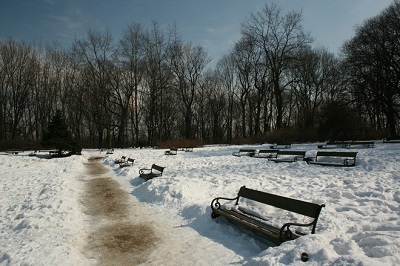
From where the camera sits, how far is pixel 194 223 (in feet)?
22.1

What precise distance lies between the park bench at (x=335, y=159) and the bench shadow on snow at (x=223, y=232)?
7626 mm

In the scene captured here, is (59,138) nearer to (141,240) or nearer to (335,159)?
(335,159)

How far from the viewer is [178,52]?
45.2 metres

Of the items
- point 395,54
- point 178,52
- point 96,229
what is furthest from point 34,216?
point 178,52

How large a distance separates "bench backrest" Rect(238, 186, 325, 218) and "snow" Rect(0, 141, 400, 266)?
37 cm

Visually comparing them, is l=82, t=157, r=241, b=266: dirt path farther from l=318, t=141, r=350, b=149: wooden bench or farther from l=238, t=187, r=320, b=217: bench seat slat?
l=318, t=141, r=350, b=149: wooden bench

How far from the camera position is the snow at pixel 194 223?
4.36 m

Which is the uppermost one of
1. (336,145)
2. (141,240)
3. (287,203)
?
(336,145)

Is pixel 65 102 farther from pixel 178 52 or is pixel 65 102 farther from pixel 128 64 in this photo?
pixel 178 52

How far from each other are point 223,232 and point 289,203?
4.87 feet

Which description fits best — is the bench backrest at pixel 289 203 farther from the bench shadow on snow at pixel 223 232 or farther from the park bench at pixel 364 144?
the park bench at pixel 364 144

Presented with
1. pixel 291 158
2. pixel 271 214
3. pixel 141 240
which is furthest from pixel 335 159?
pixel 141 240

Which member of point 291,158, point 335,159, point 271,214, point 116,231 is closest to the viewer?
point 116,231

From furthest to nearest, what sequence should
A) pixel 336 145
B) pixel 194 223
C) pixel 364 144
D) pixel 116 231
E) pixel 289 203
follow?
pixel 336 145, pixel 364 144, pixel 194 223, pixel 116 231, pixel 289 203
